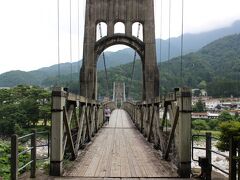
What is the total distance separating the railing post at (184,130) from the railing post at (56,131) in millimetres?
1603

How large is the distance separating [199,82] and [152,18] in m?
62.3

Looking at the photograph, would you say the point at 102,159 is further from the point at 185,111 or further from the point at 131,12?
the point at 131,12

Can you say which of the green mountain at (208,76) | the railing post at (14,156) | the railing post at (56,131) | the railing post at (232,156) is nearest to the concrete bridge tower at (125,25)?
the railing post at (56,131)

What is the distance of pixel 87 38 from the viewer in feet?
53.1

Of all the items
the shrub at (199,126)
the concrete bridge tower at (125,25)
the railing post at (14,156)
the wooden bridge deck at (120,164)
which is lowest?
the shrub at (199,126)

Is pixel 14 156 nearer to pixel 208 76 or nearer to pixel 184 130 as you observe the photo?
pixel 184 130

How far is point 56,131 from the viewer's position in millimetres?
5238

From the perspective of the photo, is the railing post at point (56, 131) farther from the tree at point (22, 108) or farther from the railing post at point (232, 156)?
the tree at point (22, 108)

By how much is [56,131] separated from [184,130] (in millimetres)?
1718

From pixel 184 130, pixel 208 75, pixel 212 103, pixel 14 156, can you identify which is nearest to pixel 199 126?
pixel 208 75

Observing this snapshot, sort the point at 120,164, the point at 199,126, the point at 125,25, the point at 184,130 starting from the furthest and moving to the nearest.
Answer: the point at 199,126
the point at 125,25
the point at 120,164
the point at 184,130

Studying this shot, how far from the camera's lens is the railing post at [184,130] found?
5.21m

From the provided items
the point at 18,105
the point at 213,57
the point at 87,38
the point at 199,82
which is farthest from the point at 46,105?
the point at 213,57

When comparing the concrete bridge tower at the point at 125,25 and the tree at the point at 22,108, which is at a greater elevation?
the concrete bridge tower at the point at 125,25
